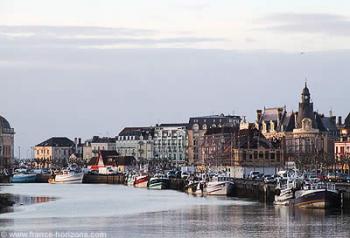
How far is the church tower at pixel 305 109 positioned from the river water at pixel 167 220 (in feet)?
278

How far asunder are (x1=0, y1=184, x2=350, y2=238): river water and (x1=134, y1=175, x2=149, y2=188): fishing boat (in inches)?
2186

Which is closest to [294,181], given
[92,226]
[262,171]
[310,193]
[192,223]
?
[310,193]

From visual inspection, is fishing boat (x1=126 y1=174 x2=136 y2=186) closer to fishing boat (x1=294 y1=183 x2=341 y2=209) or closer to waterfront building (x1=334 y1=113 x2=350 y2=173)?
waterfront building (x1=334 y1=113 x2=350 y2=173)

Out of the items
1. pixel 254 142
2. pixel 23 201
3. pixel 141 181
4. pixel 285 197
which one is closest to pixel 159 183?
pixel 141 181

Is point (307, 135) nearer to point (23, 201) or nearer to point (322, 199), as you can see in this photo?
point (23, 201)

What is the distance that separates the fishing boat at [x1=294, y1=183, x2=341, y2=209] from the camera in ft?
301

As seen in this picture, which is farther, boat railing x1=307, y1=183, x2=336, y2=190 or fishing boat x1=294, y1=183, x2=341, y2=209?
boat railing x1=307, y1=183, x2=336, y2=190

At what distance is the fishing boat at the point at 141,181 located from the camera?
168m

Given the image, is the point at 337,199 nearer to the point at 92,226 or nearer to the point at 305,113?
the point at 92,226

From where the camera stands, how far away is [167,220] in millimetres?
85375

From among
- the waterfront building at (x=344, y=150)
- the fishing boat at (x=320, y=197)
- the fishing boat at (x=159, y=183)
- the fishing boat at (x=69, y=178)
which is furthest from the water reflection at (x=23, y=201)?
the fishing boat at (x=69, y=178)

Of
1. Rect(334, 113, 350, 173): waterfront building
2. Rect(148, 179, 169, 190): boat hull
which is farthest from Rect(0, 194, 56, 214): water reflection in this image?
Rect(334, 113, 350, 173): waterfront building

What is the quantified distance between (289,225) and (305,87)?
119 m

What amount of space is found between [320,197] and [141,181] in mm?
79711
